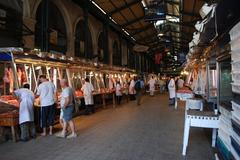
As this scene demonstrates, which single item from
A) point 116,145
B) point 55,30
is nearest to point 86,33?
point 55,30

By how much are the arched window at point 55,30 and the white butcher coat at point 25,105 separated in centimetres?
540

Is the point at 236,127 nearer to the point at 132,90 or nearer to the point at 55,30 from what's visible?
the point at 55,30

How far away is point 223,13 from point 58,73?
824cm

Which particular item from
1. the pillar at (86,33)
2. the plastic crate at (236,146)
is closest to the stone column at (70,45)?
the pillar at (86,33)

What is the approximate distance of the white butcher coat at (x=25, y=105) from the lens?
25.2 ft

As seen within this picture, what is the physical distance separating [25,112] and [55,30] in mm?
7773

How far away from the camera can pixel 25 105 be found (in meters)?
7.76

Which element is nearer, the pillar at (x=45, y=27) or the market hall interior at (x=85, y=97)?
the market hall interior at (x=85, y=97)

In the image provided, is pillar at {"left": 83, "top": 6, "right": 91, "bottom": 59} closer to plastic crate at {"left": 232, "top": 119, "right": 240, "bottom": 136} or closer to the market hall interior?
the market hall interior

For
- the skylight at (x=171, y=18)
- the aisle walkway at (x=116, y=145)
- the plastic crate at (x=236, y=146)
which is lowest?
the aisle walkway at (x=116, y=145)

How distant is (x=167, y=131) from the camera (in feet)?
28.9

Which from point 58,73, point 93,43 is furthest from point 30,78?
point 93,43

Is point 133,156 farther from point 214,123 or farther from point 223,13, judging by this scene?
point 223,13

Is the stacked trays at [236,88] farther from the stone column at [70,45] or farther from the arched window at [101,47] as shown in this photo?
the arched window at [101,47]
